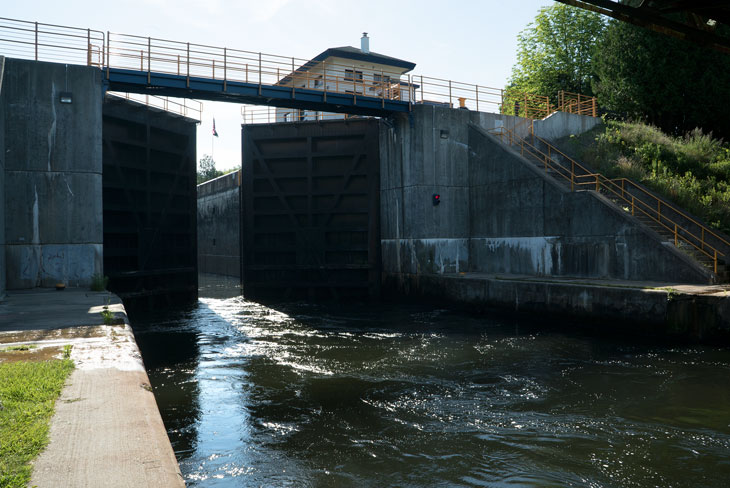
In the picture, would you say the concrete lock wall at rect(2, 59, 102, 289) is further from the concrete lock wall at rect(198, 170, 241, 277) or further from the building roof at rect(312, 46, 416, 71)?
the building roof at rect(312, 46, 416, 71)

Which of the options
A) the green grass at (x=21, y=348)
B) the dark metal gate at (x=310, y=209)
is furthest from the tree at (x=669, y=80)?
the green grass at (x=21, y=348)

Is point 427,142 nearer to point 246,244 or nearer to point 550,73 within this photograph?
point 246,244

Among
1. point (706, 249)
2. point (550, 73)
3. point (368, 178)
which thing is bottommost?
point (706, 249)

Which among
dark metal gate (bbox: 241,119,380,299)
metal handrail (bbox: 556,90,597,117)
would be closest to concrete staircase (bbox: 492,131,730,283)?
metal handrail (bbox: 556,90,597,117)

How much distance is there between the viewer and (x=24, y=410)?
405cm

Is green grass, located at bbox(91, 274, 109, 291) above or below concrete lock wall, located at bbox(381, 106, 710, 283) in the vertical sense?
below

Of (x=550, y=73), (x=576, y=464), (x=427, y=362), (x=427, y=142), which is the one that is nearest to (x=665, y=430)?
(x=576, y=464)

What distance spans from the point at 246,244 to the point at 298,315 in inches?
193

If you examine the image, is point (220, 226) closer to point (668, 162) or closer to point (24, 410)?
point (668, 162)

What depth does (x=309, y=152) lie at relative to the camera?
780 inches

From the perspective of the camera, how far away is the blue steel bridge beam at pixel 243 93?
49.9 feet

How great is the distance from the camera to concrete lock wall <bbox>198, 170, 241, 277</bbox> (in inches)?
1148

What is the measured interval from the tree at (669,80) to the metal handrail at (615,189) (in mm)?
5229

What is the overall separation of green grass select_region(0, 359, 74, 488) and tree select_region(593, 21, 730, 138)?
2252 cm
